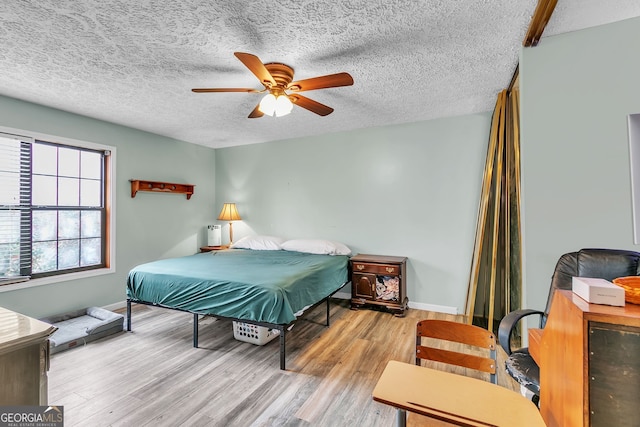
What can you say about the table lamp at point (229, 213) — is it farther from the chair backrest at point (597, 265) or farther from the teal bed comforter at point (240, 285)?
the chair backrest at point (597, 265)

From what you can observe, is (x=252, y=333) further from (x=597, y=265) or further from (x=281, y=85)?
(x=597, y=265)

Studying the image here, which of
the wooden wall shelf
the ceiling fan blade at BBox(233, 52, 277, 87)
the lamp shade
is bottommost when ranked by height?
the lamp shade

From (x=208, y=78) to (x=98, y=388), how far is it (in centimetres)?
265

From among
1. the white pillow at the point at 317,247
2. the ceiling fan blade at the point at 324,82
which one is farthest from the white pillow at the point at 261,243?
the ceiling fan blade at the point at 324,82

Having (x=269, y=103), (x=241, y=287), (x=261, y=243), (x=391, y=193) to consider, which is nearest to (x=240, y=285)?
(x=241, y=287)

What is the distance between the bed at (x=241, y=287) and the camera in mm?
2293

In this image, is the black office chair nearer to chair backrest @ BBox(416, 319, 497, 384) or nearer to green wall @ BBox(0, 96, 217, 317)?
chair backrest @ BBox(416, 319, 497, 384)

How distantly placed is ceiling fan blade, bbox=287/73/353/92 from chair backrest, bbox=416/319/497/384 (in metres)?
1.65

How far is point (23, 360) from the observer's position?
1.07m

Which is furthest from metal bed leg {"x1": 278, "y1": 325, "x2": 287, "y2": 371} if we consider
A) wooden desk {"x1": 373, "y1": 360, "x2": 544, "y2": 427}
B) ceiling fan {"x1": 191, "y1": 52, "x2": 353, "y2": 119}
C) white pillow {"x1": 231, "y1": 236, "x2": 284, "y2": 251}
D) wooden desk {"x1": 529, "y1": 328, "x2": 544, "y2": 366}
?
white pillow {"x1": 231, "y1": 236, "x2": 284, "y2": 251}

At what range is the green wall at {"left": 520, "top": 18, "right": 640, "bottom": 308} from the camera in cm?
184

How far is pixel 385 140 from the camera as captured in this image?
3.91m

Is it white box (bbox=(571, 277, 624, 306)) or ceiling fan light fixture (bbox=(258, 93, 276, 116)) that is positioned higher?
ceiling fan light fixture (bbox=(258, 93, 276, 116))

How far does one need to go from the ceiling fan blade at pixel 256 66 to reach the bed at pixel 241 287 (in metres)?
1.63
